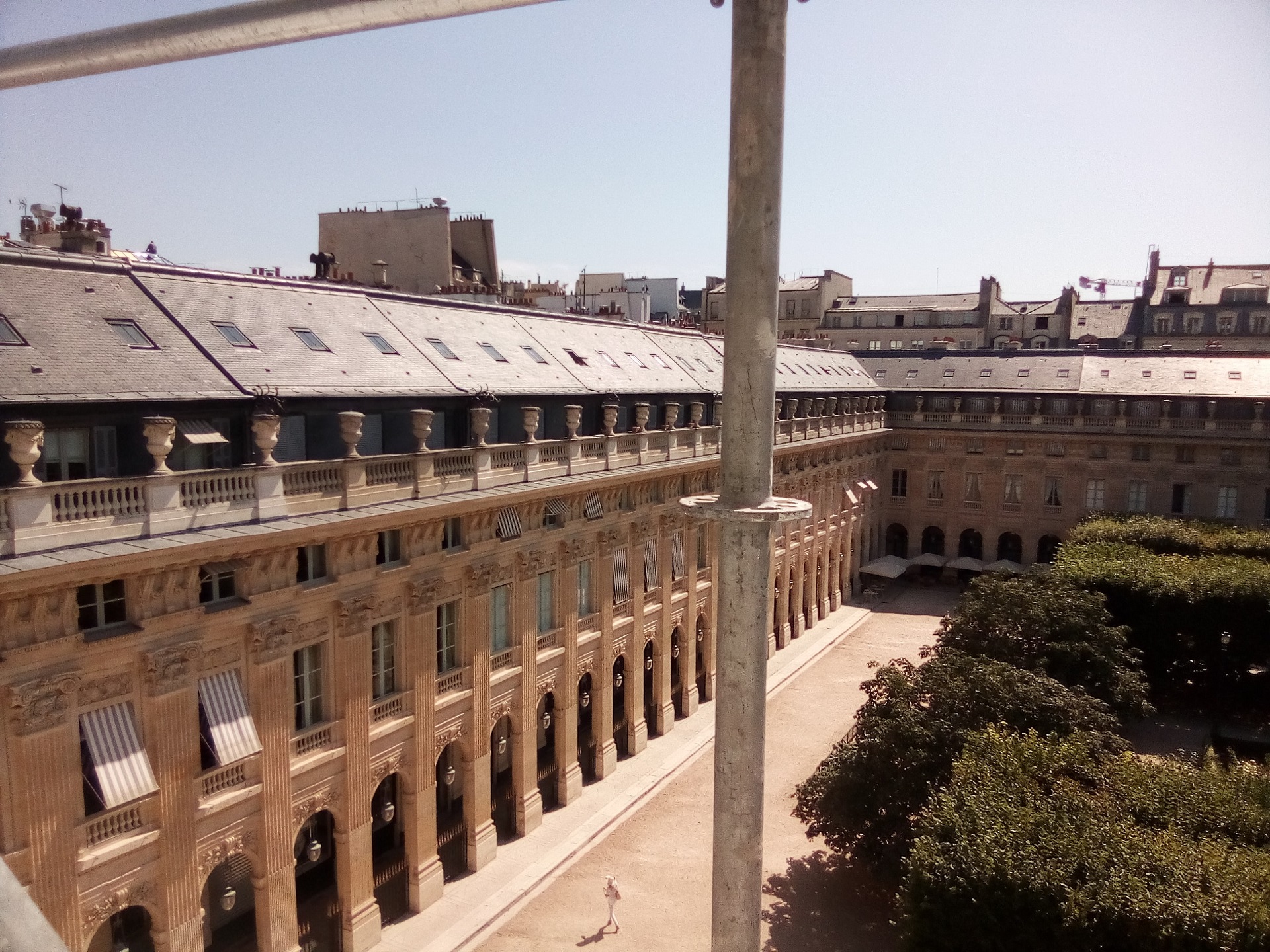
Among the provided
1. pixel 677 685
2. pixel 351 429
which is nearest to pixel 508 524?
pixel 351 429

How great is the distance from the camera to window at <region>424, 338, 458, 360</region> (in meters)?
29.9

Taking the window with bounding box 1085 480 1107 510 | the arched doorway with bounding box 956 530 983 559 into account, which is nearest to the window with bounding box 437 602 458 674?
the arched doorway with bounding box 956 530 983 559

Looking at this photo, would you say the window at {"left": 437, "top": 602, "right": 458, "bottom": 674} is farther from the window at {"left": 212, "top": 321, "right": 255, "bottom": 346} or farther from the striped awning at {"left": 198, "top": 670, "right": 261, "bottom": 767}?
the window at {"left": 212, "top": 321, "right": 255, "bottom": 346}

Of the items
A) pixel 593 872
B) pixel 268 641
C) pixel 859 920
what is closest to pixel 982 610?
pixel 859 920

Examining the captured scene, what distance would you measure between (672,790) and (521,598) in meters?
10.7

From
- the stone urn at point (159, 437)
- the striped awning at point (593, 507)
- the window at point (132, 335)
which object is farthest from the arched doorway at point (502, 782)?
the window at point (132, 335)

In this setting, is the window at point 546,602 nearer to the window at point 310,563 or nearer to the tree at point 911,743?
the window at point 310,563

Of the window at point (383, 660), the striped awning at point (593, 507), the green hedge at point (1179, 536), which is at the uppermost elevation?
the striped awning at point (593, 507)

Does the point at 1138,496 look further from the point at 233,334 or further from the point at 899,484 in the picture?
the point at 233,334

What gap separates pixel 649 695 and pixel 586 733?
4.07m

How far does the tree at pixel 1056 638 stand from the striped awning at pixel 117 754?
26193mm

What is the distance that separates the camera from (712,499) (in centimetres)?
887

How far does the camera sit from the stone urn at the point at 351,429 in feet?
74.2

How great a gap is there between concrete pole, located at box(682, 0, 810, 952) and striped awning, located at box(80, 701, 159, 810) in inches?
566
